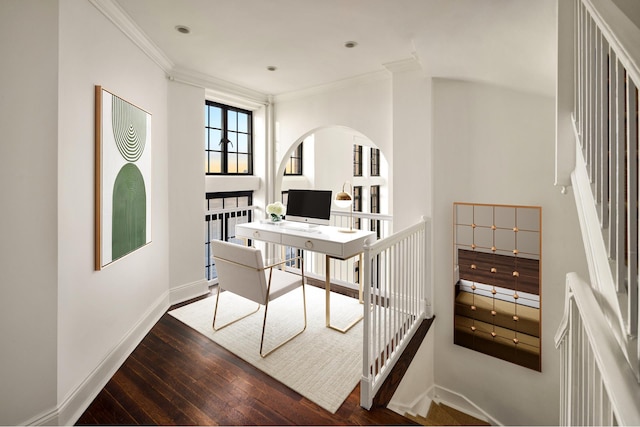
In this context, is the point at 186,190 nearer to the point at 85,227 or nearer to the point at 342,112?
the point at 85,227

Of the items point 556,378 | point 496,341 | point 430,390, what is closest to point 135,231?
point 430,390

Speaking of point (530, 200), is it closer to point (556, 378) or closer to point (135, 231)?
point (556, 378)

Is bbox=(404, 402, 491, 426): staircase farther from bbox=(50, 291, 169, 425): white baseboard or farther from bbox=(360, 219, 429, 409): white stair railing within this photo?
bbox=(50, 291, 169, 425): white baseboard

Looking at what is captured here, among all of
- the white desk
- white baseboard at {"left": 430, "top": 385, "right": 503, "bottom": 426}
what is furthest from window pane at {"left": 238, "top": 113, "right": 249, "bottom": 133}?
white baseboard at {"left": 430, "top": 385, "right": 503, "bottom": 426}

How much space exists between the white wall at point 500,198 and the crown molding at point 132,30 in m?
2.59

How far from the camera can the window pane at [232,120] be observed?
428cm

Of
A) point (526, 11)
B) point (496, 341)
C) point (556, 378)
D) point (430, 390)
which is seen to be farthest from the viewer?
point (430, 390)

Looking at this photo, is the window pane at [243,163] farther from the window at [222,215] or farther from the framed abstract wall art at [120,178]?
the framed abstract wall art at [120,178]

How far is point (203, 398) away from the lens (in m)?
1.97

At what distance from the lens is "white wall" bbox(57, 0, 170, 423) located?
1.76 m

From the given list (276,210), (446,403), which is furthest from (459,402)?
(276,210)

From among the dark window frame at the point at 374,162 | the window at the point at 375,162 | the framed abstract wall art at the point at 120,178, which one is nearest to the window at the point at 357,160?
the dark window frame at the point at 374,162

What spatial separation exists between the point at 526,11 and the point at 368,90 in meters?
1.90

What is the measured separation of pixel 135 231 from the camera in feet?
8.36
